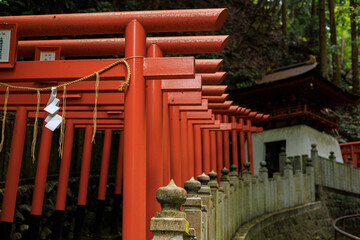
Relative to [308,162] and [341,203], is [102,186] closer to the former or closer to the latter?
[308,162]

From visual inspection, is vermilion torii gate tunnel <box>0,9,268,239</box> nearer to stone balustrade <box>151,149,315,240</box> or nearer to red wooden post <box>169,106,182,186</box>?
stone balustrade <box>151,149,315,240</box>

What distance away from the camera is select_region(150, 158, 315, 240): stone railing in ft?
9.70

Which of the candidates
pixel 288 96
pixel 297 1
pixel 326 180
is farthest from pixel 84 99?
pixel 297 1

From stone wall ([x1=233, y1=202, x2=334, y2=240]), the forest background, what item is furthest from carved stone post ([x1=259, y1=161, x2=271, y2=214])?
the forest background

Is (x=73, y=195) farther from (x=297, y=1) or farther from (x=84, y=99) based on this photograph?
(x=297, y=1)

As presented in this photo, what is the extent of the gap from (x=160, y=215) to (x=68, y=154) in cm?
643

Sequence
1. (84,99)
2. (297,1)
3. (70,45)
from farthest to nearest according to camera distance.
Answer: (297,1), (84,99), (70,45)

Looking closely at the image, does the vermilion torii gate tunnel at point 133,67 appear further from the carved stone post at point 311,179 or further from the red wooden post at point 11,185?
the carved stone post at point 311,179

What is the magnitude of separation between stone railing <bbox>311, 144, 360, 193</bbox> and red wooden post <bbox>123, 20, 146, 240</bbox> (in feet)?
36.0

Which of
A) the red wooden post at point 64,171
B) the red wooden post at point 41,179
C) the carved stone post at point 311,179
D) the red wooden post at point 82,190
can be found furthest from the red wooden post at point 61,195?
the carved stone post at point 311,179

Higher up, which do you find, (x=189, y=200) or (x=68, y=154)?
(x=68, y=154)

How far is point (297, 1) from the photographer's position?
99.7ft

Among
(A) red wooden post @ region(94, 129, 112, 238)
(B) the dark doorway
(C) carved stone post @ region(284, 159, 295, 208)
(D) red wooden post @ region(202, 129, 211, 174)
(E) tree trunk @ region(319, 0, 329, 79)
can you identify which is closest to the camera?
(A) red wooden post @ region(94, 129, 112, 238)

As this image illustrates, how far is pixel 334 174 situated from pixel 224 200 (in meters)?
9.41
